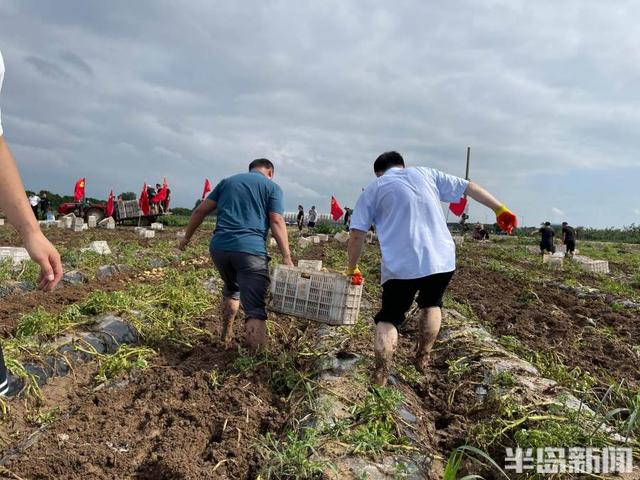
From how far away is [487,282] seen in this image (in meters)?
9.59

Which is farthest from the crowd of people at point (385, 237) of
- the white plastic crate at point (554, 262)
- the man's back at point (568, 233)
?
the man's back at point (568, 233)

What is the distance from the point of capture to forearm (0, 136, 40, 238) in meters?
1.64

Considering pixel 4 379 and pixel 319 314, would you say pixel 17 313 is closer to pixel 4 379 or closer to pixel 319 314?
pixel 319 314

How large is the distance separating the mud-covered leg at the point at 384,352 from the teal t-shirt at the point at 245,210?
4.02 feet

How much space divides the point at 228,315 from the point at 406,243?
1783mm

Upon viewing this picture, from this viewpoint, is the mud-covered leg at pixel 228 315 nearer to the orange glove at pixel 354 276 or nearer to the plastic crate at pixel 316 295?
the plastic crate at pixel 316 295

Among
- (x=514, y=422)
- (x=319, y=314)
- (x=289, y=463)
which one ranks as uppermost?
(x=319, y=314)

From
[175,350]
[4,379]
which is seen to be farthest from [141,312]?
[4,379]

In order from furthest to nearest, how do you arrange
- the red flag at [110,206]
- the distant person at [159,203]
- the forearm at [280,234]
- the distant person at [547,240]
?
the distant person at [159,203]
the red flag at [110,206]
the distant person at [547,240]
the forearm at [280,234]

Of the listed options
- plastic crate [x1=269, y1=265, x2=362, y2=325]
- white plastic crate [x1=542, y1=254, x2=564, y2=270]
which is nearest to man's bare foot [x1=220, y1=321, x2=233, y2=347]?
plastic crate [x1=269, y1=265, x2=362, y2=325]

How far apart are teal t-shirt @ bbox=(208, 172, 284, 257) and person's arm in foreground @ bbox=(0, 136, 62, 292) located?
88.9 inches

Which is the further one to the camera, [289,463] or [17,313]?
[17,313]

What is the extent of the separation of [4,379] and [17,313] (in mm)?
4000

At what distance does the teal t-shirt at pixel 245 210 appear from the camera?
13.0 ft
